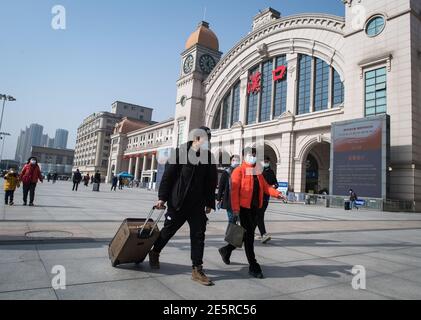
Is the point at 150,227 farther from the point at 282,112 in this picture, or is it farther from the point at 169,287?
the point at 282,112

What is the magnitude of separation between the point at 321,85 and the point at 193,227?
31.2m

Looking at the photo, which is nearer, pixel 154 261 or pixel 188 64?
pixel 154 261

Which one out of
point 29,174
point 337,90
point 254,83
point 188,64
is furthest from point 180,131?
point 29,174

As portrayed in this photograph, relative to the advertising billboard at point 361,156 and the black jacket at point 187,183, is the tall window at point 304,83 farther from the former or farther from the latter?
the black jacket at point 187,183

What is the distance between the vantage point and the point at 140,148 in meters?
72.9

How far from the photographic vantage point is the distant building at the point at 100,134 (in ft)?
322

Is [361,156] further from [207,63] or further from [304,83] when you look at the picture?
[207,63]

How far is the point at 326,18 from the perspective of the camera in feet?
101

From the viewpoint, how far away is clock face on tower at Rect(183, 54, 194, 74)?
4917 centimetres

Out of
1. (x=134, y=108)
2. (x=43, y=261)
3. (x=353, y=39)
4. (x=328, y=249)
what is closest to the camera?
(x=43, y=261)

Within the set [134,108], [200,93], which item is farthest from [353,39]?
[134,108]

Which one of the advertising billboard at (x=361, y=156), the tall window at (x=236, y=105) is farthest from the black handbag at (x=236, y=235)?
the tall window at (x=236, y=105)

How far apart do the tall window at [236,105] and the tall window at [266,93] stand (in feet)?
15.7
